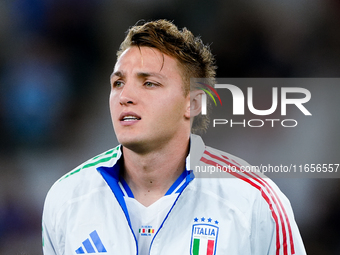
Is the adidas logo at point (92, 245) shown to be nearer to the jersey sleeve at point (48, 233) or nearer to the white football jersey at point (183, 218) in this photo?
the white football jersey at point (183, 218)

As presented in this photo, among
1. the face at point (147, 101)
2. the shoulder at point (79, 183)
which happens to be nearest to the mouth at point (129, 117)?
the face at point (147, 101)

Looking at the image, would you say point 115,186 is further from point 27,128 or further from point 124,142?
point 27,128

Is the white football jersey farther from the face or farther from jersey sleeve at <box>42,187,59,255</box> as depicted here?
the face

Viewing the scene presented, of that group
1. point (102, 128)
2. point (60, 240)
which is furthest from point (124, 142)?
point (102, 128)

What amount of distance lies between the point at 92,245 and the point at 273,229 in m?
0.95

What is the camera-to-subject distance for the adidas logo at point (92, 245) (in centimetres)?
171

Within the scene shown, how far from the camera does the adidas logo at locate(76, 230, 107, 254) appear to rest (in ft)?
5.62

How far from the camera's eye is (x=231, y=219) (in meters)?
1.66

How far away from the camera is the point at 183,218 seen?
1.71m

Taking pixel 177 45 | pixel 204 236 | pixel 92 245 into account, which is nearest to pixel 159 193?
pixel 204 236

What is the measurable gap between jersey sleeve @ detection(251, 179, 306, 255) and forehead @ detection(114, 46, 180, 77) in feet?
2.76

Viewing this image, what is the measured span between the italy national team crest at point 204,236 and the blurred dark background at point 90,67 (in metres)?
2.14

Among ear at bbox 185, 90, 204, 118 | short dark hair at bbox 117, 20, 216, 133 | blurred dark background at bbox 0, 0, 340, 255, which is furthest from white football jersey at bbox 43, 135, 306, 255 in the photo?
blurred dark background at bbox 0, 0, 340, 255

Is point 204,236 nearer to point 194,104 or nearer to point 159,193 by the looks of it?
point 159,193
